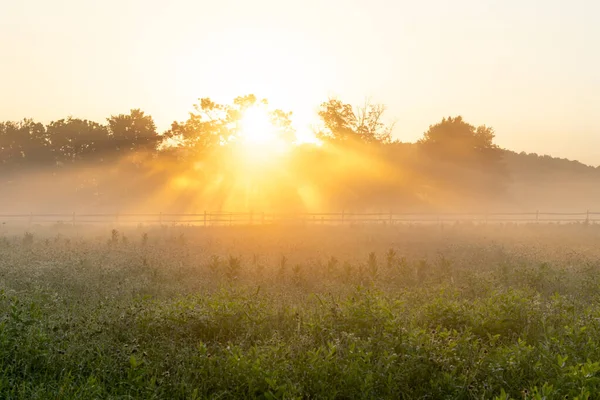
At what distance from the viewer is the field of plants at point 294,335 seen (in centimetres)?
692

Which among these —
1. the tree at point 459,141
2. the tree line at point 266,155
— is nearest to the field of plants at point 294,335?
the tree line at point 266,155

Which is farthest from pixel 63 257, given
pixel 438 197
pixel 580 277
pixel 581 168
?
pixel 581 168

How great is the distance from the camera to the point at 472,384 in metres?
7.11

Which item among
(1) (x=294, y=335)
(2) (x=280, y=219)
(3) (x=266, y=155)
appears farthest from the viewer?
(3) (x=266, y=155)

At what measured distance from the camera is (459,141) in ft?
186

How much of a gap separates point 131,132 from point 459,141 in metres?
37.0

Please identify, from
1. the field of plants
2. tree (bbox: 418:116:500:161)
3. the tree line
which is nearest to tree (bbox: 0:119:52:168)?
the tree line

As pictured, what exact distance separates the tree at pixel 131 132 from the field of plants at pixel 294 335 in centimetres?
4611

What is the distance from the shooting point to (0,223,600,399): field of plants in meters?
6.92

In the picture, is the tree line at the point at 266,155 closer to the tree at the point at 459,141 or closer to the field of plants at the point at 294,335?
the tree at the point at 459,141

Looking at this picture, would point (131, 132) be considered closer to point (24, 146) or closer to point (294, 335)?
point (24, 146)

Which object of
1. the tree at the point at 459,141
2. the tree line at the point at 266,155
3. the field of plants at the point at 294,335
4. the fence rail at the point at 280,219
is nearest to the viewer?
the field of plants at the point at 294,335

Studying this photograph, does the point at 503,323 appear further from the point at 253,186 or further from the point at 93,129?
the point at 93,129

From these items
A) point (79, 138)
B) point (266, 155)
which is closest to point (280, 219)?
point (266, 155)
